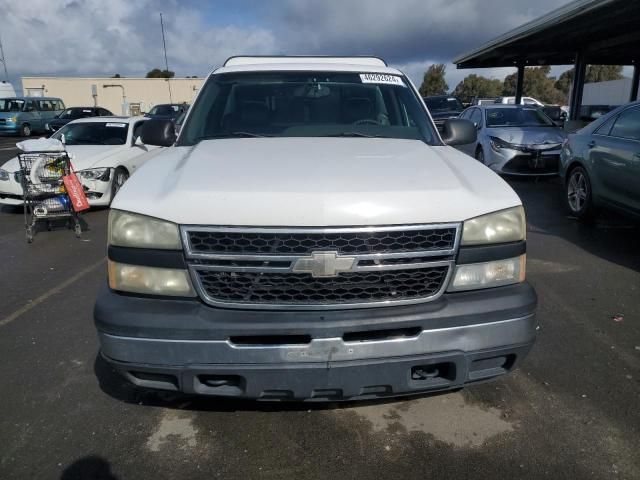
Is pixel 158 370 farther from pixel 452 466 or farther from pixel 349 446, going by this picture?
pixel 452 466

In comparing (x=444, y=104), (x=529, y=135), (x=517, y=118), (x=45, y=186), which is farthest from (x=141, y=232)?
(x=444, y=104)

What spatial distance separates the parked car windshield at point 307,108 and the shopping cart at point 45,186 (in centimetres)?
416

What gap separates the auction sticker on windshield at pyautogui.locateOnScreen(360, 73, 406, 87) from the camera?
3.91m

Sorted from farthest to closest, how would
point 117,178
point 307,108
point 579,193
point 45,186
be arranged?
1. point 117,178
2. point 579,193
3. point 45,186
4. point 307,108

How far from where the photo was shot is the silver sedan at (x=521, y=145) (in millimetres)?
10133

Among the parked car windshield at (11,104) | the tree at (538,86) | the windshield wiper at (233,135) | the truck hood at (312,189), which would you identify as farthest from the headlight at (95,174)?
the tree at (538,86)

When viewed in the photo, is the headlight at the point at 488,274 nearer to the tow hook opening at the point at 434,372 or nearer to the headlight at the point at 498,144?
the tow hook opening at the point at 434,372

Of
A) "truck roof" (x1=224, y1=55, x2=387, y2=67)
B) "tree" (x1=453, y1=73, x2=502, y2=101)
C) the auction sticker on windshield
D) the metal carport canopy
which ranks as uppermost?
the metal carport canopy

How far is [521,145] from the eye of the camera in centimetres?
1018

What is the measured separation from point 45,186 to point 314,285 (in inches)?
243

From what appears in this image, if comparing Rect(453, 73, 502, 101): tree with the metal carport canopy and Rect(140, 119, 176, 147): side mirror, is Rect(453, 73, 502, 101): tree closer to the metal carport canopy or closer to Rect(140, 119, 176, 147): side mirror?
the metal carport canopy

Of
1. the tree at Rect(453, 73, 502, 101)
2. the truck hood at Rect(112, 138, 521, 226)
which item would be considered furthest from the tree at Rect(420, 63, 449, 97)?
the truck hood at Rect(112, 138, 521, 226)

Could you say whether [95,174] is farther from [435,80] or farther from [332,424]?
[435,80]

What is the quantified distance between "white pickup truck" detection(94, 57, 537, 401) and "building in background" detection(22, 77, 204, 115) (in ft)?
169
